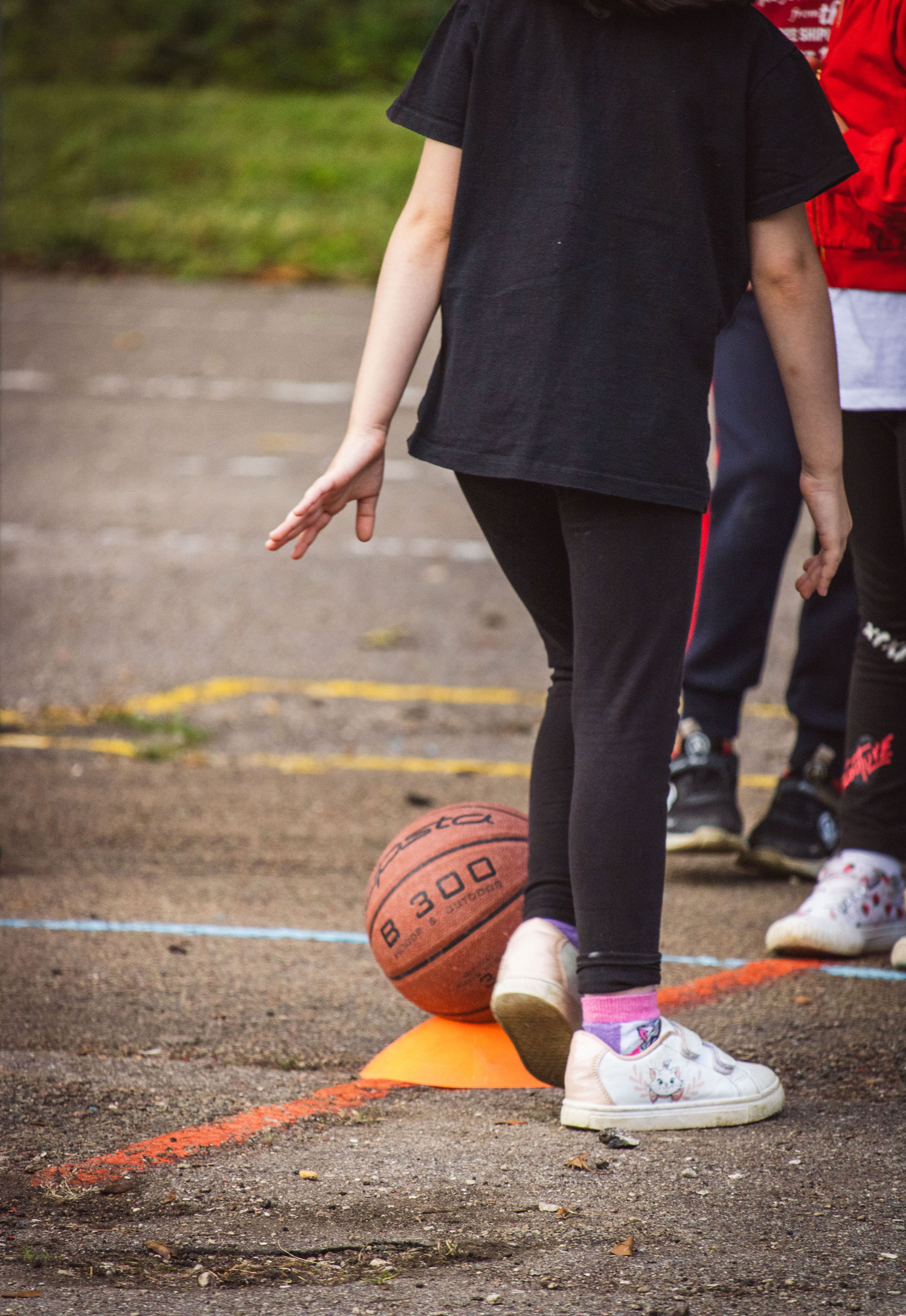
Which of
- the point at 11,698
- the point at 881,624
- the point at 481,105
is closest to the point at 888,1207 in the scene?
the point at 881,624

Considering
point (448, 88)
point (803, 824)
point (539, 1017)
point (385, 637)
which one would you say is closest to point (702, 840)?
point (803, 824)

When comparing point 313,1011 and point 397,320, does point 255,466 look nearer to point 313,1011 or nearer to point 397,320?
point 313,1011

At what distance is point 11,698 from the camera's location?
6766mm

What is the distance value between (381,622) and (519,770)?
2.54 metres

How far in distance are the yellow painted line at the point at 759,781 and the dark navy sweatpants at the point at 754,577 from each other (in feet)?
3.66

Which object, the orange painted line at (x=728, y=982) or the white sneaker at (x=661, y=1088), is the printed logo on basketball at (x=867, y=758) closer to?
the orange painted line at (x=728, y=982)

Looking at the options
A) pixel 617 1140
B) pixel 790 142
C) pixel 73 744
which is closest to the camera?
pixel 790 142

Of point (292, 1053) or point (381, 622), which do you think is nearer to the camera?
point (292, 1053)

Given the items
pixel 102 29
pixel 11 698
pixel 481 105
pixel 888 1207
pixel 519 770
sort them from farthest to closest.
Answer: pixel 102 29, pixel 11 698, pixel 519 770, pixel 481 105, pixel 888 1207

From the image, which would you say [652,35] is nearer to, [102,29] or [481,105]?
[481,105]

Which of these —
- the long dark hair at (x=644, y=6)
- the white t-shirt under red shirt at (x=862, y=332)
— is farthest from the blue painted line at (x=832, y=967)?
the long dark hair at (x=644, y=6)

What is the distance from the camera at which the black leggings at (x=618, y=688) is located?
2623 mm

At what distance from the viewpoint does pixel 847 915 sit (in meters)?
3.75

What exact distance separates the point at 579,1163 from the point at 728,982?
118cm
